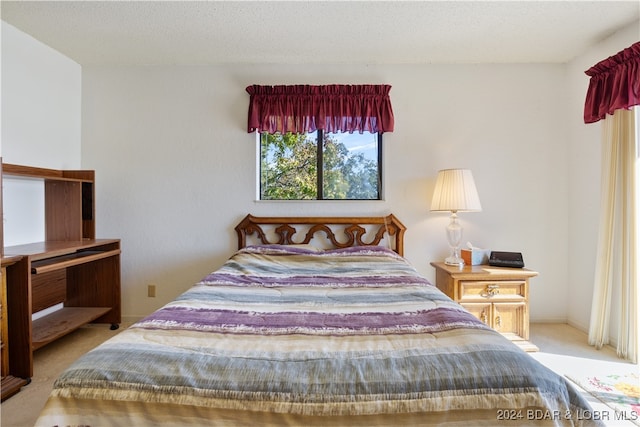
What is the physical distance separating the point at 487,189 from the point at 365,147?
3.79 feet

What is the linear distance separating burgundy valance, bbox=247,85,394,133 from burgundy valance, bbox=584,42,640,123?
58.3 inches

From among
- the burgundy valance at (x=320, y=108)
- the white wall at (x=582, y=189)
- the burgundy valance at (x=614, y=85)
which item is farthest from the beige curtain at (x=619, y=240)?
the burgundy valance at (x=320, y=108)

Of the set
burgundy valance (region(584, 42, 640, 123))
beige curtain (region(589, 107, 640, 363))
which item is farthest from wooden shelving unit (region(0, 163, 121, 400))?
burgundy valance (region(584, 42, 640, 123))

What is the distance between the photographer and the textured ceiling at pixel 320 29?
1992 millimetres

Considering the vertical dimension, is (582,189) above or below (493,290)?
above

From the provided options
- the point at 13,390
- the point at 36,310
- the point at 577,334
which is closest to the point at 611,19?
the point at 577,334

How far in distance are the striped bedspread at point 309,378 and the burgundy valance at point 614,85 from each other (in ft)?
6.96

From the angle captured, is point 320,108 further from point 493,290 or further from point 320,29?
point 493,290

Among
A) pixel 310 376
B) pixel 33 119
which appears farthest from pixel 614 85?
pixel 33 119

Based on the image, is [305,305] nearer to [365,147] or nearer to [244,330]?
[244,330]

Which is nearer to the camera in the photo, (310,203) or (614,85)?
(614,85)

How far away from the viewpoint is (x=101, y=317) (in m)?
2.68

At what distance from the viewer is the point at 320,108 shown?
266 cm

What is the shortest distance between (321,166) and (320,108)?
0.51 metres
